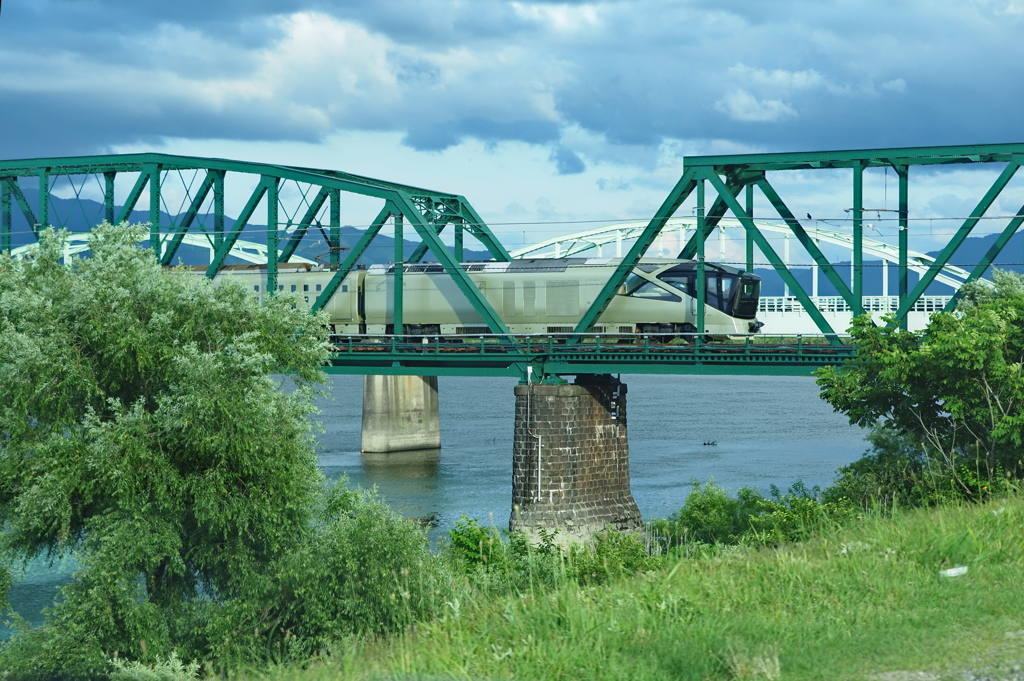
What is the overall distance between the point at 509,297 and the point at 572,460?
10846 mm

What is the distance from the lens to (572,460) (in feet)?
132

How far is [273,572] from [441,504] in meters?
30.4

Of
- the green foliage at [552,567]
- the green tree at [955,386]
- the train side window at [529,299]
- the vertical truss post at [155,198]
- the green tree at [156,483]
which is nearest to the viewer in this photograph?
the green foliage at [552,567]

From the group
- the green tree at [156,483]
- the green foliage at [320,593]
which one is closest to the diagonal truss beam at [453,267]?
the green tree at [156,483]

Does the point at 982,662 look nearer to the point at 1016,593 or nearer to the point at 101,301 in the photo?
the point at 1016,593

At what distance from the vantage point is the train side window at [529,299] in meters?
48.3

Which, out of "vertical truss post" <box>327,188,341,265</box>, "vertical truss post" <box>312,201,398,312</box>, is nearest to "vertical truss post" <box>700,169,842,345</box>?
"vertical truss post" <box>312,201,398,312</box>

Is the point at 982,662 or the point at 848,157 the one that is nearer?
the point at 982,662

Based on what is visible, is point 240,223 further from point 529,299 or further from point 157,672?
point 157,672

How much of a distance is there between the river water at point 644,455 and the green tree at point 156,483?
30.5 ft

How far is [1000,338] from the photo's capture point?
22.3m

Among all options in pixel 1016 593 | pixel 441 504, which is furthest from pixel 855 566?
pixel 441 504

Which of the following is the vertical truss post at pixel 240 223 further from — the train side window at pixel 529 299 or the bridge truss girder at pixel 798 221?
the bridge truss girder at pixel 798 221

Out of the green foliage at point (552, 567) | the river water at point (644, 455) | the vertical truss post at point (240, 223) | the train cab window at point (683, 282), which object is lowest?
the river water at point (644, 455)
